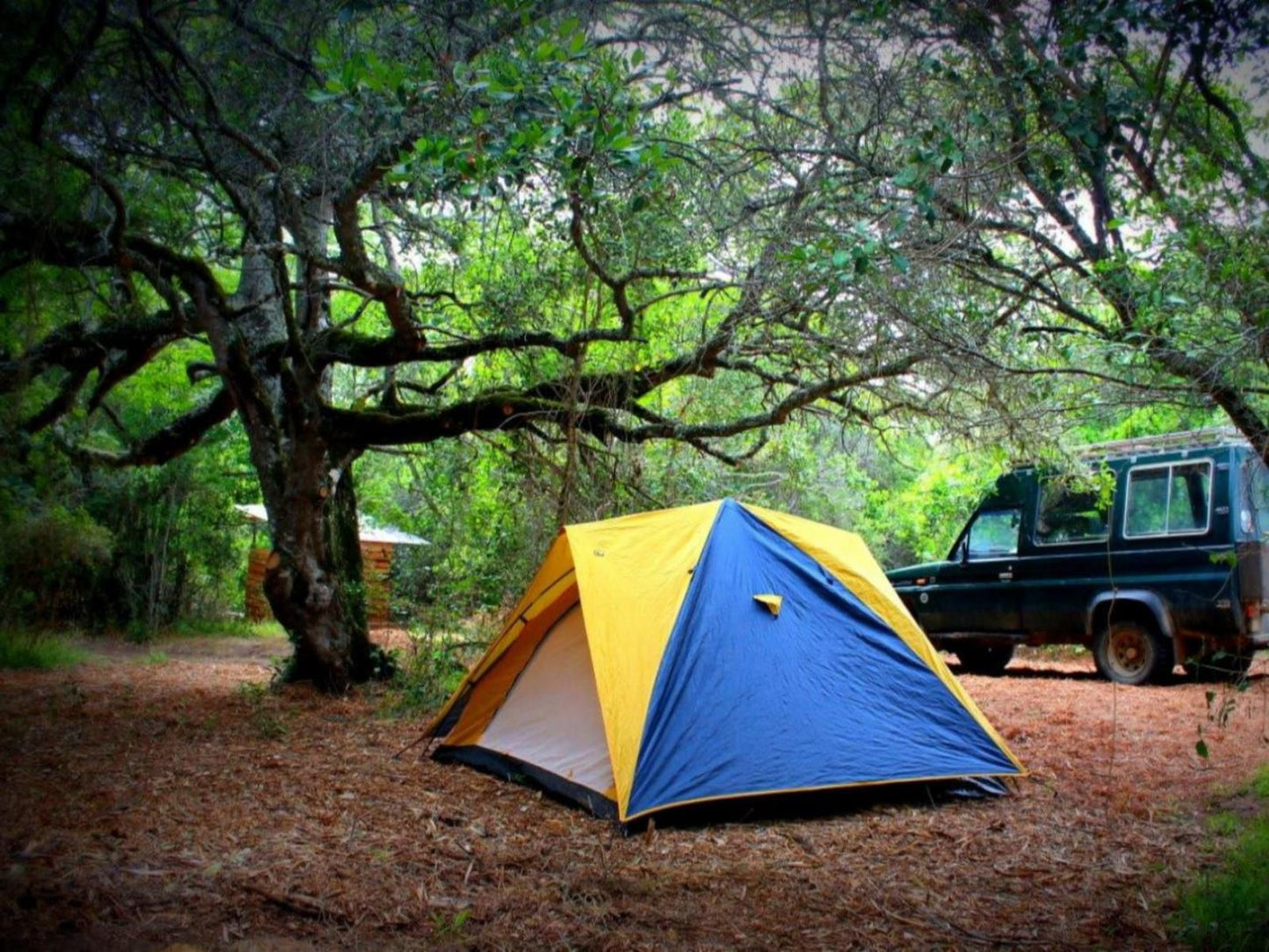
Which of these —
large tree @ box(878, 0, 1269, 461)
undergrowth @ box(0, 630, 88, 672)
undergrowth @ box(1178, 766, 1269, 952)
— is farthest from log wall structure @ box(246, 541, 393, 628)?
undergrowth @ box(1178, 766, 1269, 952)

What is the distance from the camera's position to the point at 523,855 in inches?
175

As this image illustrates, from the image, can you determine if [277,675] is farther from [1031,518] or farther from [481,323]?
[1031,518]

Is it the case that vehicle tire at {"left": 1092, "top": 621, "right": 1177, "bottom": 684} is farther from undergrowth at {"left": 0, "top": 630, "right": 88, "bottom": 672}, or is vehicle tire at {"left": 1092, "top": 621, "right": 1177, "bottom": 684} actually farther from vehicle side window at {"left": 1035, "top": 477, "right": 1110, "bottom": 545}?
undergrowth at {"left": 0, "top": 630, "right": 88, "bottom": 672}

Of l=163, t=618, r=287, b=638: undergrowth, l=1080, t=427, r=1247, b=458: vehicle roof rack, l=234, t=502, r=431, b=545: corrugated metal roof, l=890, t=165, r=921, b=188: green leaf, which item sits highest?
l=1080, t=427, r=1247, b=458: vehicle roof rack

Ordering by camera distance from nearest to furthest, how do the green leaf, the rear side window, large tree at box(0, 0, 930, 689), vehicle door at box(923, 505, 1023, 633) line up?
the green leaf
large tree at box(0, 0, 930, 689)
the rear side window
vehicle door at box(923, 505, 1023, 633)

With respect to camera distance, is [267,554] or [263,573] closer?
[263,573]

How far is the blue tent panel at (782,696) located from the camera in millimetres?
4980

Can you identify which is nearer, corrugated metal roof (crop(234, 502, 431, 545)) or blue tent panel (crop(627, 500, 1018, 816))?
blue tent panel (crop(627, 500, 1018, 816))

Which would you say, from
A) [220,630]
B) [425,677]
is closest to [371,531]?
[220,630]

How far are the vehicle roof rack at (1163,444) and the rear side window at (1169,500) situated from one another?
20cm

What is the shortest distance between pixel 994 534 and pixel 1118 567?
1.51 m

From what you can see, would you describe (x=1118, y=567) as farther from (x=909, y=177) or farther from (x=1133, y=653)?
(x=909, y=177)

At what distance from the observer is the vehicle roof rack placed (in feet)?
28.7

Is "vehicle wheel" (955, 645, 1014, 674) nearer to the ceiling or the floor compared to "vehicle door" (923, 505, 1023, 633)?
nearer to the floor
